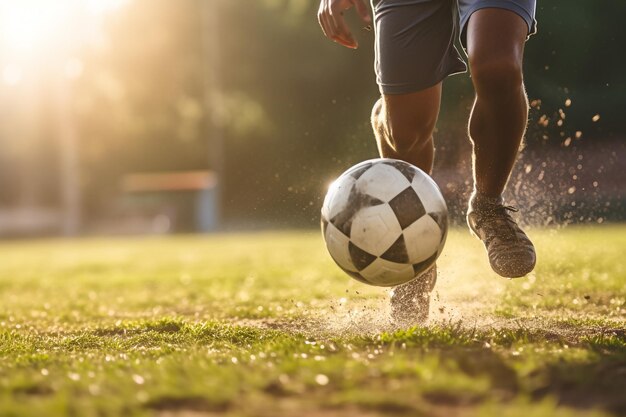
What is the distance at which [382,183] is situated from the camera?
3.96 meters

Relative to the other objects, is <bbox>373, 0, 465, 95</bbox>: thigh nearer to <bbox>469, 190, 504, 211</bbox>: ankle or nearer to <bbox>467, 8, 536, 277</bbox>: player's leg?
<bbox>467, 8, 536, 277</bbox>: player's leg

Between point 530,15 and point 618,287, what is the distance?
2.95m

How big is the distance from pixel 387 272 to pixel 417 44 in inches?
48.7

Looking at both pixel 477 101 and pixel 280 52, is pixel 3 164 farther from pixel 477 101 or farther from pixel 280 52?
pixel 477 101

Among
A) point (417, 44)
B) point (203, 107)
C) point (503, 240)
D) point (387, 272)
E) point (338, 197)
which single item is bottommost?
point (203, 107)

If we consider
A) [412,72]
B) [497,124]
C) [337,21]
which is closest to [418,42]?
[412,72]

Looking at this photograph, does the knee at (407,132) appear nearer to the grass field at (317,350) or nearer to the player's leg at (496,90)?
the player's leg at (496,90)

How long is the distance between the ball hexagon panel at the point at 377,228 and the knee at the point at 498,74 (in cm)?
73

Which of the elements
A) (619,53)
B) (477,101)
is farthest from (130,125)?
(477,101)

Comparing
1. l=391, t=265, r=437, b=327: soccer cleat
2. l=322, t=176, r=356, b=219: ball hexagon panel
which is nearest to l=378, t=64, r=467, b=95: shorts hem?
l=322, t=176, r=356, b=219: ball hexagon panel

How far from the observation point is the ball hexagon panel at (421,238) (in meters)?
3.92

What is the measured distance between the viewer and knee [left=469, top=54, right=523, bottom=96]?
150 inches

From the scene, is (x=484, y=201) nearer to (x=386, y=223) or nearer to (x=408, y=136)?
(x=408, y=136)

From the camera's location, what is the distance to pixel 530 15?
404 cm
